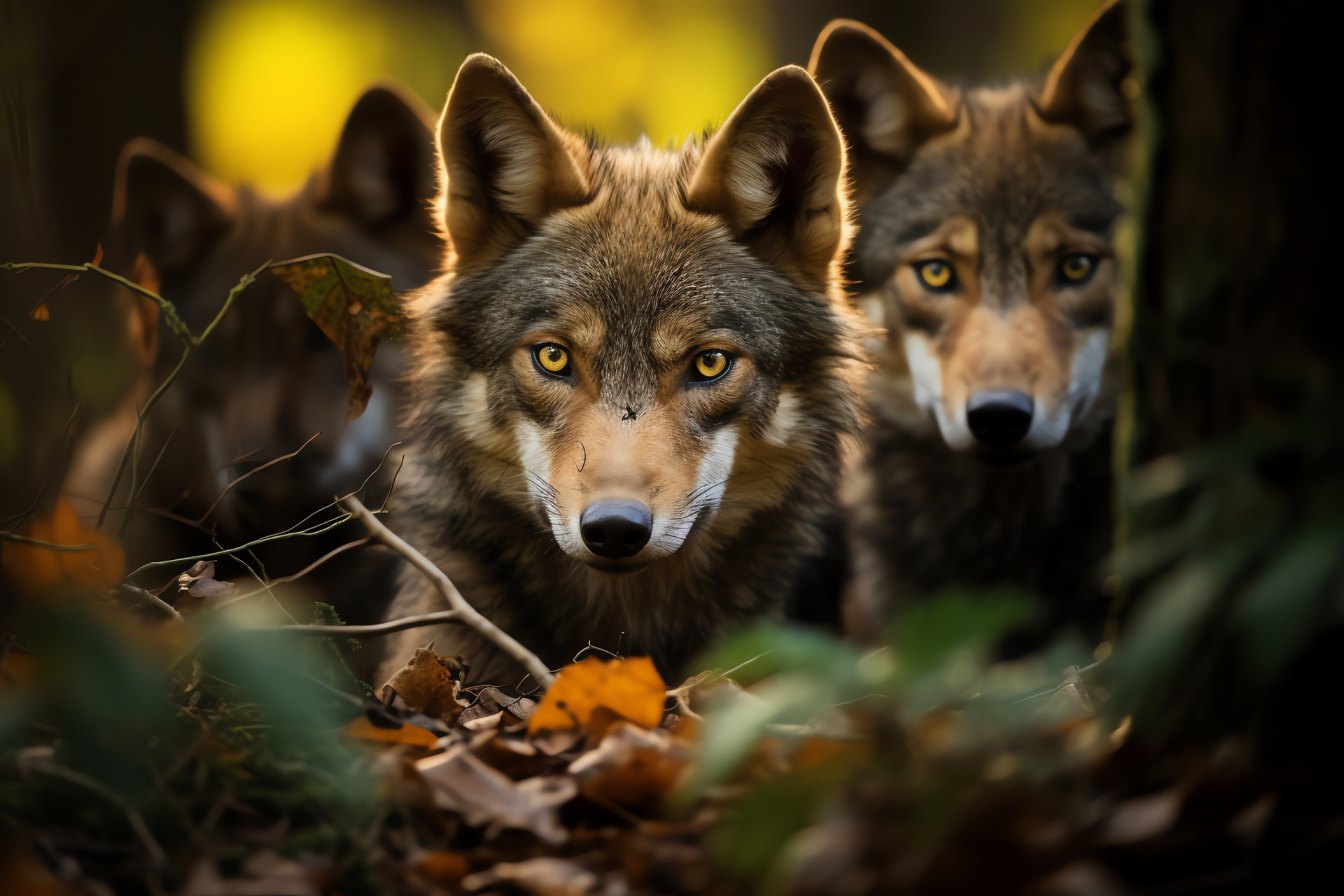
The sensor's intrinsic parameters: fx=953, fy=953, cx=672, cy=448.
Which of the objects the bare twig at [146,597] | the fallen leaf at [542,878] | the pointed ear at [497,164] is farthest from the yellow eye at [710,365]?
the fallen leaf at [542,878]

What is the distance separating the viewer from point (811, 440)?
340cm

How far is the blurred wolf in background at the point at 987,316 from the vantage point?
3938 mm

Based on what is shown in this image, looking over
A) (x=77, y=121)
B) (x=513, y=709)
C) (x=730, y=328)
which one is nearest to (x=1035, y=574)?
(x=730, y=328)

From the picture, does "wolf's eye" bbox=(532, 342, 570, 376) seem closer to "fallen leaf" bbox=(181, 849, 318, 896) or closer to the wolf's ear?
the wolf's ear

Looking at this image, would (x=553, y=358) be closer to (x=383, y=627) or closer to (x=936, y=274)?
(x=383, y=627)

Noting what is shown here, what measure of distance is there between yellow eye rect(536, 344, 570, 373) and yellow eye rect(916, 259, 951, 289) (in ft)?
6.33

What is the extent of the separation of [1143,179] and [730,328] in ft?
5.34

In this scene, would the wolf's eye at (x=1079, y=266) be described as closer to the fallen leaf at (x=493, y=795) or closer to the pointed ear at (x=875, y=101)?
the pointed ear at (x=875, y=101)

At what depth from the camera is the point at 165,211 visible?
15.2 ft

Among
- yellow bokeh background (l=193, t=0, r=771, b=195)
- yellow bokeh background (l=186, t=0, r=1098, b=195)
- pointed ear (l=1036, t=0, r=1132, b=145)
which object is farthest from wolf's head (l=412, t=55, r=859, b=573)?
yellow bokeh background (l=193, t=0, r=771, b=195)

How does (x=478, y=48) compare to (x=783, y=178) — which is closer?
(x=783, y=178)

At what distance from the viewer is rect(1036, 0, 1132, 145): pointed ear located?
13.1ft

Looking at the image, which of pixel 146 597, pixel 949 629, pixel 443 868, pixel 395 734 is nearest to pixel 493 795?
pixel 443 868

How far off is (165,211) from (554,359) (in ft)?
8.91
